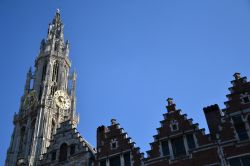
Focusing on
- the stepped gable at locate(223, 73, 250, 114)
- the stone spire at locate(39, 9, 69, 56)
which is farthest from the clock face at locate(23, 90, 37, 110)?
the stepped gable at locate(223, 73, 250, 114)

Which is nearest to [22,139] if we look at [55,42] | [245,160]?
[55,42]

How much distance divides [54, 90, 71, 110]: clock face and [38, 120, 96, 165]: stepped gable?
36396 mm

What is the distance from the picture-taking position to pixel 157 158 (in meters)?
19.7

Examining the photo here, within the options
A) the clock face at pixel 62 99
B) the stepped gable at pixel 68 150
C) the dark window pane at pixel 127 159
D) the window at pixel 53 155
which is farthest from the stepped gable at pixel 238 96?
the clock face at pixel 62 99

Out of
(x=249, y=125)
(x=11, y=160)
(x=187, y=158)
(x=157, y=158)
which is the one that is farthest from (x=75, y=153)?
(x=11, y=160)

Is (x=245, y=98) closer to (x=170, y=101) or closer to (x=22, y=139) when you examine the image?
(x=170, y=101)

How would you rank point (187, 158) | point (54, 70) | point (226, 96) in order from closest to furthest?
point (187, 158) < point (226, 96) < point (54, 70)

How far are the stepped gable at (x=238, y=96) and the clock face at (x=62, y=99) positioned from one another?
43.4m

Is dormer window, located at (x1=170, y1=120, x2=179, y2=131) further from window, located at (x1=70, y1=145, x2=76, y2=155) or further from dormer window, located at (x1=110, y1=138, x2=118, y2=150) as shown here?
window, located at (x1=70, y1=145, x2=76, y2=155)

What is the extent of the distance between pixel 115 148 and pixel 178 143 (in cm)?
391

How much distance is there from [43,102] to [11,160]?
33.1ft

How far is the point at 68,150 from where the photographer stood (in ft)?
76.0

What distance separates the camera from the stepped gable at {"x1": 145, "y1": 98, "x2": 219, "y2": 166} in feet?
62.0

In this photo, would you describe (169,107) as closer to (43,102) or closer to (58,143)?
(58,143)
